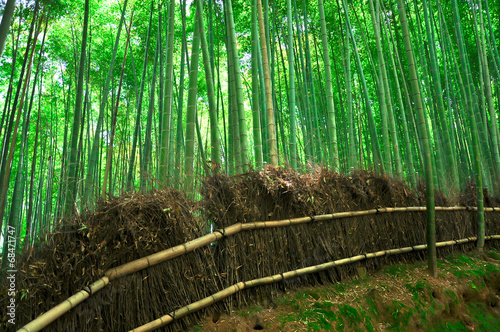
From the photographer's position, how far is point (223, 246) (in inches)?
90.4

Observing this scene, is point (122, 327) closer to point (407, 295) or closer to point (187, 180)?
point (187, 180)

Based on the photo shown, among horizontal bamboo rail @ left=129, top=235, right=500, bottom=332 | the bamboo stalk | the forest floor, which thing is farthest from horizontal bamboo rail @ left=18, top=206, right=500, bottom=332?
the forest floor

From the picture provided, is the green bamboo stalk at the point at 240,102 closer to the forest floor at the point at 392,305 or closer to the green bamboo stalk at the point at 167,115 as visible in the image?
the green bamboo stalk at the point at 167,115

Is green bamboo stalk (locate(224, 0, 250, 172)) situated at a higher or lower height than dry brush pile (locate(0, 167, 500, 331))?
higher

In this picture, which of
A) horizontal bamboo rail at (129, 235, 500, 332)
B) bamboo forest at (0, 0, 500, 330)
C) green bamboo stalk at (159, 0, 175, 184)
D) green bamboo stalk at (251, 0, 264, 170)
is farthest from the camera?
green bamboo stalk at (251, 0, 264, 170)

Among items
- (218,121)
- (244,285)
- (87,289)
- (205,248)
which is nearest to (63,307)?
(87,289)

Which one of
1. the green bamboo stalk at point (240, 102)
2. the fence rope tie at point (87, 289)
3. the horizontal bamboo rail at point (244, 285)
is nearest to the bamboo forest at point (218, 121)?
the green bamboo stalk at point (240, 102)

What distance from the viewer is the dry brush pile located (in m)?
1.76

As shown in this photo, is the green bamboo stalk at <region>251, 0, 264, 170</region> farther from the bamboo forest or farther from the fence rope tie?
the fence rope tie

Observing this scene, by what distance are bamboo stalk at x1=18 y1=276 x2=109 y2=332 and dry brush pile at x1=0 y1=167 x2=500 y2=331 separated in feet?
0.12

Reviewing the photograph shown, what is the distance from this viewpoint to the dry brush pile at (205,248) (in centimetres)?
176

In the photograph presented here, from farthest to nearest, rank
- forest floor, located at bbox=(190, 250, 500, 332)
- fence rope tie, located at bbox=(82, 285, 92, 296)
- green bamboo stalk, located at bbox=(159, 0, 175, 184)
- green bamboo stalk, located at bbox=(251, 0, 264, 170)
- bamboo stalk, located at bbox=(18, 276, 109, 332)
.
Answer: green bamboo stalk, located at bbox=(251, 0, 264, 170), green bamboo stalk, located at bbox=(159, 0, 175, 184), forest floor, located at bbox=(190, 250, 500, 332), fence rope tie, located at bbox=(82, 285, 92, 296), bamboo stalk, located at bbox=(18, 276, 109, 332)

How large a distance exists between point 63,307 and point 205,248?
0.78 m

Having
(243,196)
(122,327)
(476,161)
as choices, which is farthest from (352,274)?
(476,161)
